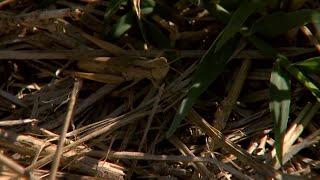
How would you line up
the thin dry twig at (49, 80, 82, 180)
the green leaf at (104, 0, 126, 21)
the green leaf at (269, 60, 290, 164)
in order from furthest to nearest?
the green leaf at (104, 0, 126, 21) < the green leaf at (269, 60, 290, 164) < the thin dry twig at (49, 80, 82, 180)

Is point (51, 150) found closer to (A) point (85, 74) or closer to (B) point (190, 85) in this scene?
(A) point (85, 74)

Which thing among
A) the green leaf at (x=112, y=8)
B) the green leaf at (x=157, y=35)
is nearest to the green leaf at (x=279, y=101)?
the green leaf at (x=157, y=35)

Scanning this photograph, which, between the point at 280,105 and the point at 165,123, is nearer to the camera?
the point at 280,105

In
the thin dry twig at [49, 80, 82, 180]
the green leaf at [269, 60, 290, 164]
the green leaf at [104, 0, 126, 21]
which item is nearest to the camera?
the thin dry twig at [49, 80, 82, 180]

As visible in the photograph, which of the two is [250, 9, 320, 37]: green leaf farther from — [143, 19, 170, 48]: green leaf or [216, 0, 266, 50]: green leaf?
[143, 19, 170, 48]: green leaf

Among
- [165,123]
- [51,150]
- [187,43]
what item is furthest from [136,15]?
[51,150]

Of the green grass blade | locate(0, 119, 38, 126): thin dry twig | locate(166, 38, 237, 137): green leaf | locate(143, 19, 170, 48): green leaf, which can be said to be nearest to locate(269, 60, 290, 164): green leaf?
the green grass blade

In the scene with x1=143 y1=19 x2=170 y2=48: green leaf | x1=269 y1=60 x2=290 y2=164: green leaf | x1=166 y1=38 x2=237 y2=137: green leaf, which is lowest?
x1=269 y1=60 x2=290 y2=164: green leaf
